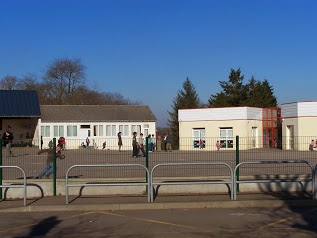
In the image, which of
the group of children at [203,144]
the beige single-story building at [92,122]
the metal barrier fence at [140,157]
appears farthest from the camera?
the beige single-story building at [92,122]

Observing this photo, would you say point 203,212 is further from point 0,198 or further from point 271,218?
point 0,198

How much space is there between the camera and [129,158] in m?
14.6

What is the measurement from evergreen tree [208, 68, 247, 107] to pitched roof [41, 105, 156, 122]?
21965mm

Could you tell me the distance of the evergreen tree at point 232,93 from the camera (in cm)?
7281

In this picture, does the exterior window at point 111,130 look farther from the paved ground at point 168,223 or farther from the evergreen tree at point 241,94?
the paved ground at point 168,223

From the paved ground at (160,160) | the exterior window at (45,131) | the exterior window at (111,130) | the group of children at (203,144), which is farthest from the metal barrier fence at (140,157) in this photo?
the exterior window at (111,130)

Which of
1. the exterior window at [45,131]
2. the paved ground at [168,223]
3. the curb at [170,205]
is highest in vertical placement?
the exterior window at [45,131]

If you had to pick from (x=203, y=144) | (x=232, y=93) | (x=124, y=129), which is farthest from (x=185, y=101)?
(x=203, y=144)

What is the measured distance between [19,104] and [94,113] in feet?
31.7

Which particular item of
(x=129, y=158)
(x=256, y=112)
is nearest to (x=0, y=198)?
(x=129, y=158)

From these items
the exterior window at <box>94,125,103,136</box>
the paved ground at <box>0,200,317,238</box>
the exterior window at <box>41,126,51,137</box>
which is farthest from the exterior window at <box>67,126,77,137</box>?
the paved ground at <box>0,200,317,238</box>

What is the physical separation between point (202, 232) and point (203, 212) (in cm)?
215

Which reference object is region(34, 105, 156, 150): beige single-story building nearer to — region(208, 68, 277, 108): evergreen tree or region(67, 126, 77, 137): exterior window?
region(67, 126, 77, 137): exterior window

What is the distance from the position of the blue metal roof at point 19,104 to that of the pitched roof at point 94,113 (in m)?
4.07
